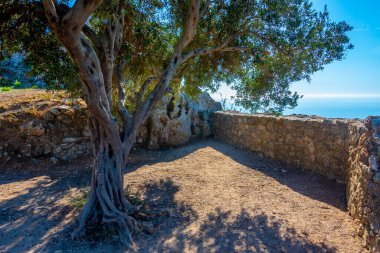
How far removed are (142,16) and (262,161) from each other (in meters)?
6.03

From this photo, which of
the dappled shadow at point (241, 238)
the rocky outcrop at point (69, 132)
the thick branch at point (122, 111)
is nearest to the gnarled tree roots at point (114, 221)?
the dappled shadow at point (241, 238)

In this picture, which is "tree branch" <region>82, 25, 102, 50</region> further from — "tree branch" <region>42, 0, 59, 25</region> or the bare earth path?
the bare earth path

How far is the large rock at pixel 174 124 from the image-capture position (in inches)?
427

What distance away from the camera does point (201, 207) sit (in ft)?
18.7

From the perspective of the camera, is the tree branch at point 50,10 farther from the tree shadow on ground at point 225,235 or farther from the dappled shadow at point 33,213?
the tree shadow on ground at point 225,235

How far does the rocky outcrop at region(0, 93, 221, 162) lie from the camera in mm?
8578

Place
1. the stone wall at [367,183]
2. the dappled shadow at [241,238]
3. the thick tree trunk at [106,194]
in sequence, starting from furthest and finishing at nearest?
the thick tree trunk at [106,194] → the dappled shadow at [241,238] → the stone wall at [367,183]

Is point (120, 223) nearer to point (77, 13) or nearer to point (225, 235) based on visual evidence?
point (225, 235)

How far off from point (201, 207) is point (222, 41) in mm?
4547

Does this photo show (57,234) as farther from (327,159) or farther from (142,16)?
(327,159)

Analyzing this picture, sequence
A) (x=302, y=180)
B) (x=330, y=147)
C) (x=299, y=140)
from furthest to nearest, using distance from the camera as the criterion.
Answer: (x=299, y=140) < (x=302, y=180) < (x=330, y=147)

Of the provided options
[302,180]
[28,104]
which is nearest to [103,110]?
[302,180]

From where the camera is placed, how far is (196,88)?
9.45m

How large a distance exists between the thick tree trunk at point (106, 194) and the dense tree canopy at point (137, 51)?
0.02 metres
